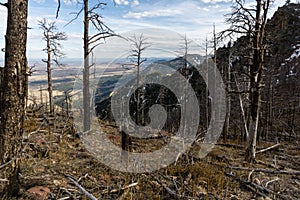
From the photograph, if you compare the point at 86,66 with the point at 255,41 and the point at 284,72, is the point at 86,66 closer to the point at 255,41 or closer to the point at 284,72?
the point at 255,41

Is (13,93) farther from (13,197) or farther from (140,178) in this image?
(140,178)

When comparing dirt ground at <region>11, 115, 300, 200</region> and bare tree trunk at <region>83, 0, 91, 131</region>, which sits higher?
bare tree trunk at <region>83, 0, 91, 131</region>

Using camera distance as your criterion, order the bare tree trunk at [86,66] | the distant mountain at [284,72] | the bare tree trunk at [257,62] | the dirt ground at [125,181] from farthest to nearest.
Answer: the distant mountain at [284,72] → the bare tree trunk at [86,66] → the bare tree trunk at [257,62] → the dirt ground at [125,181]

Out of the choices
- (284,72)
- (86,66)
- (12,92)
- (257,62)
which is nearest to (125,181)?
(12,92)

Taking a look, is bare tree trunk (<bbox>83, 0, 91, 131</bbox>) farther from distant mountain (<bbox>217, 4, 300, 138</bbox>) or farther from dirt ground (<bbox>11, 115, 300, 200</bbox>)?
distant mountain (<bbox>217, 4, 300, 138</bbox>)

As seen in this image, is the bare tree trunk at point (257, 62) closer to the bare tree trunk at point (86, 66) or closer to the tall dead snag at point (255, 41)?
the tall dead snag at point (255, 41)

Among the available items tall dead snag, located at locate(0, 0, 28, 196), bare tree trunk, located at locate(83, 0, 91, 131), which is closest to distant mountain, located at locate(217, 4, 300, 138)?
bare tree trunk, located at locate(83, 0, 91, 131)

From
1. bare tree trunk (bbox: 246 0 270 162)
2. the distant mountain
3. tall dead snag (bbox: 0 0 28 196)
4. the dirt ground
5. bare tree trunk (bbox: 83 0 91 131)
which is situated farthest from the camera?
the distant mountain

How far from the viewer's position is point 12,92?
353cm

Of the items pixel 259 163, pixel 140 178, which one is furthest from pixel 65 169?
pixel 259 163

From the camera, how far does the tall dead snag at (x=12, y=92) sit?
11.4 feet

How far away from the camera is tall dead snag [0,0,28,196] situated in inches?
137

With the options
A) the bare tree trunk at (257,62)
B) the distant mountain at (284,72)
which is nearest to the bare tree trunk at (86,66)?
the bare tree trunk at (257,62)

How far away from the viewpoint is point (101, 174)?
5500 mm
